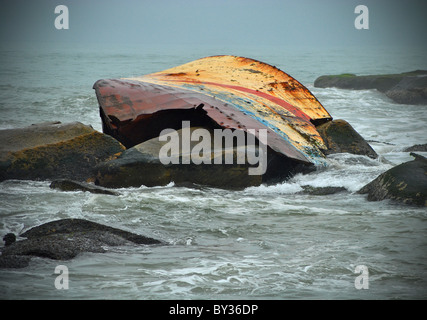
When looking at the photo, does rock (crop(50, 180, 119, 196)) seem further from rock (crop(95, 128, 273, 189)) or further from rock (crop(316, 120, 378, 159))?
rock (crop(316, 120, 378, 159))

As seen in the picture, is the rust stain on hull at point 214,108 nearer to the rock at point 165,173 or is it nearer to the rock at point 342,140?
the rock at point 342,140

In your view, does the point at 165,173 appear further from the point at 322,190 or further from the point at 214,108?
the point at 322,190

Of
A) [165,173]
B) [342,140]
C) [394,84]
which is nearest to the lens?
[165,173]

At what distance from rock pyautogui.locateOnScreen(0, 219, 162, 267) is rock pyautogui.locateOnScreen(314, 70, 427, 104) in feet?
50.4

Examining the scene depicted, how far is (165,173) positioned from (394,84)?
1696 centimetres

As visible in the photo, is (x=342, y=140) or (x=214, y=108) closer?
(x=214, y=108)

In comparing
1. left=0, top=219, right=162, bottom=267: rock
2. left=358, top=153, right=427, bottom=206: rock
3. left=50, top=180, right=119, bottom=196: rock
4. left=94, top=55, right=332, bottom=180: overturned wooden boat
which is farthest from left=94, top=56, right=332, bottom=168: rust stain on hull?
left=0, top=219, right=162, bottom=267: rock

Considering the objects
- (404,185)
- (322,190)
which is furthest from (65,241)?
(404,185)

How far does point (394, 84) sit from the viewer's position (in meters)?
21.5

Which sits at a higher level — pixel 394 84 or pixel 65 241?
pixel 394 84

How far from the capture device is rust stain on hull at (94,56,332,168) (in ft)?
24.1

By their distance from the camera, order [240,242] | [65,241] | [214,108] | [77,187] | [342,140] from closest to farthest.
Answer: [65,241] → [240,242] → [77,187] → [214,108] → [342,140]
